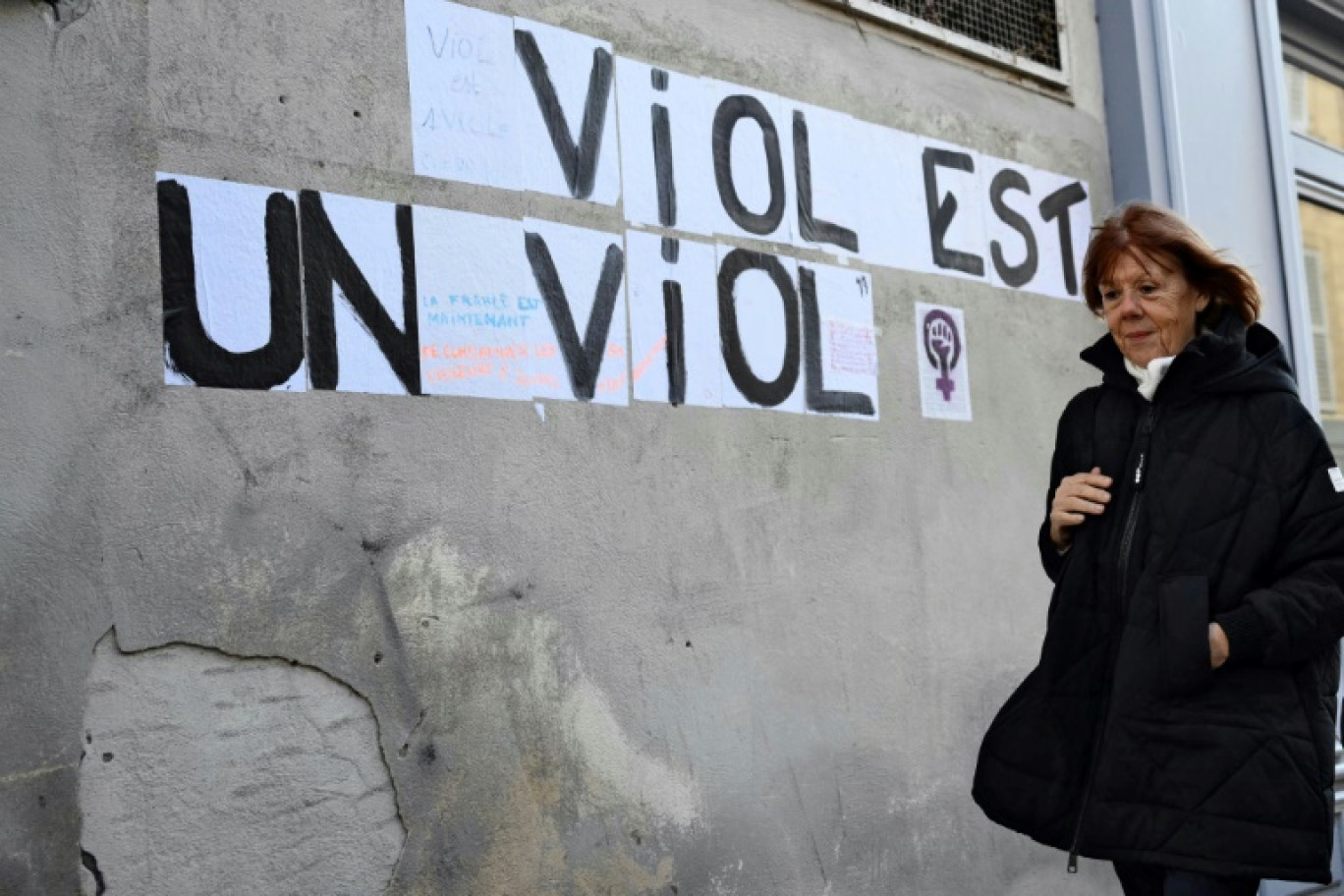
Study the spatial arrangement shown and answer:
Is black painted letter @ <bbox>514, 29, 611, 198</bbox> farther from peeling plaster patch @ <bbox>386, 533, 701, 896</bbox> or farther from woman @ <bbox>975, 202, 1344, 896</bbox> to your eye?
woman @ <bbox>975, 202, 1344, 896</bbox>

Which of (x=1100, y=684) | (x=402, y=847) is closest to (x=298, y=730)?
(x=402, y=847)

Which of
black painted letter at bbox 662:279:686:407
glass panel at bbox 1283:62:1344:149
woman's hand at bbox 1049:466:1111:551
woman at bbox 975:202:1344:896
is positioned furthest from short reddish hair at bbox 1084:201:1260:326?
glass panel at bbox 1283:62:1344:149

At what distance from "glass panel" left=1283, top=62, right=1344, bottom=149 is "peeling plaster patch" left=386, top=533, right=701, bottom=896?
463cm

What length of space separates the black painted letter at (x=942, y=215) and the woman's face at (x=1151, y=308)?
2.01 meters

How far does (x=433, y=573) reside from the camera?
364 cm

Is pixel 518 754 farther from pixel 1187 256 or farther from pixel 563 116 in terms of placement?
pixel 1187 256

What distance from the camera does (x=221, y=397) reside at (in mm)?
3328

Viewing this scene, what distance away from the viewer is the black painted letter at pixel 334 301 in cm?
352

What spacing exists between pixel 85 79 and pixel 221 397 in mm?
713

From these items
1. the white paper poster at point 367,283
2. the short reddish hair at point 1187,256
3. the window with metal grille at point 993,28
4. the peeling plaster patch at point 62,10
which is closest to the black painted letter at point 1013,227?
the window with metal grille at point 993,28

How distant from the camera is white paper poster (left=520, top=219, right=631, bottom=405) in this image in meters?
3.95

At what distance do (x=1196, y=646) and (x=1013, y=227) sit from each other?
9.50ft

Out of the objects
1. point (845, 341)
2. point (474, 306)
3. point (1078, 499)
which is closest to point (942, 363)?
point (845, 341)

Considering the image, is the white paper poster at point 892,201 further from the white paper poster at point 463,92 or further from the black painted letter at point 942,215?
the white paper poster at point 463,92
